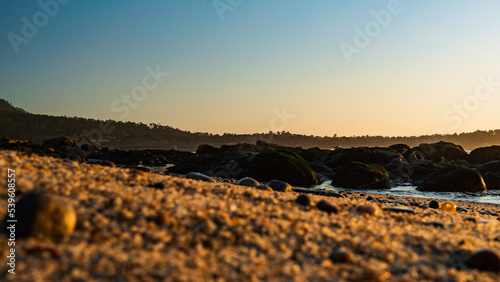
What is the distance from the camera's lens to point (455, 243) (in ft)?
16.6

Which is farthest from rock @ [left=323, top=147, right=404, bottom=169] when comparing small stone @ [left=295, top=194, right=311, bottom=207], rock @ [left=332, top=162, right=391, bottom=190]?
small stone @ [left=295, top=194, right=311, bottom=207]

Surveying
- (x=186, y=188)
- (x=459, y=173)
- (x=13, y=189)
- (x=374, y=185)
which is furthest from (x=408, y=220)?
(x=459, y=173)

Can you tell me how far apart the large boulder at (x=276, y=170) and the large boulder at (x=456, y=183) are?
6.21 m

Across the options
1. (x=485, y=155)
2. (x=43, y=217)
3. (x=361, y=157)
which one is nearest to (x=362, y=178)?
(x=361, y=157)

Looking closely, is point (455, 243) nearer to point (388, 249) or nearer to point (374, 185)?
point (388, 249)

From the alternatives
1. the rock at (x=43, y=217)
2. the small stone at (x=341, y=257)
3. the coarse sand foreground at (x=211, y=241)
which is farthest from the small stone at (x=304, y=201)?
the rock at (x=43, y=217)

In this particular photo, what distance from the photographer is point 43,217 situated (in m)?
3.36

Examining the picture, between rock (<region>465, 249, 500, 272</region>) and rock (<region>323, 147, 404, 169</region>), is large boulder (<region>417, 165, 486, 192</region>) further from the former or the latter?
rock (<region>465, 249, 500, 272</region>)

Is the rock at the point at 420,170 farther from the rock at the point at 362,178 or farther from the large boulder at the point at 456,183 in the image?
the rock at the point at 362,178

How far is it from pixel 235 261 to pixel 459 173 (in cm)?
2017

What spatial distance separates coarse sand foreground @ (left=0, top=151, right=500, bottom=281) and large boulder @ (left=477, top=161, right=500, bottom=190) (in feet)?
59.9

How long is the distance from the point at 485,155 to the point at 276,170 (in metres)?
24.3

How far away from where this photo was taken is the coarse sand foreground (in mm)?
2986

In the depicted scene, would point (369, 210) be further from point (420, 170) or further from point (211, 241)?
point (420, 170)
